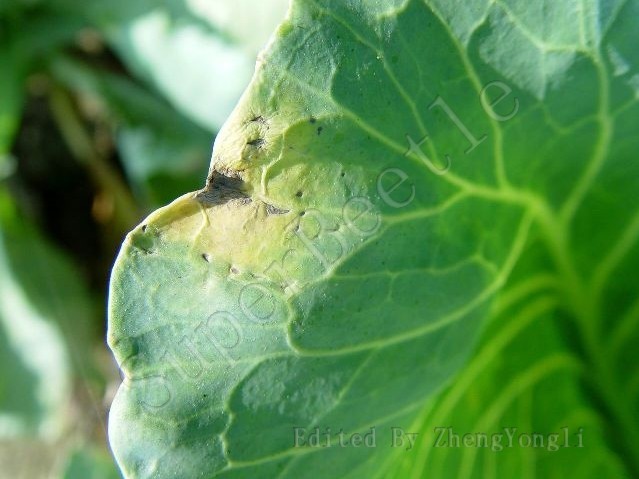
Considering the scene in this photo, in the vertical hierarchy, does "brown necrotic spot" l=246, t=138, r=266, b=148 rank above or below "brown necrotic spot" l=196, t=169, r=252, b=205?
above

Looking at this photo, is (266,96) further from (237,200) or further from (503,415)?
(503,415)

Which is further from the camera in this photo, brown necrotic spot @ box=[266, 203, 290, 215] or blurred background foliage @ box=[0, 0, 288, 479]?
blurred background foliage @ box=[0, 0, 288, 479]

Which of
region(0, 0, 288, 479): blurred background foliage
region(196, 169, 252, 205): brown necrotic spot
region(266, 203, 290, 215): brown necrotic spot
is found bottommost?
region(266, 203, 290, 215): brown necrotic spot

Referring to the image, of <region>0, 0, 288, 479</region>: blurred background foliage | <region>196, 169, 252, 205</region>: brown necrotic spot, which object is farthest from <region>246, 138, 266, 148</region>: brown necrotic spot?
<region>0, 0, 288, 479</region>: blurred background foliage

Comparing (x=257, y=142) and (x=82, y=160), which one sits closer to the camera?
(x=257, y=142)

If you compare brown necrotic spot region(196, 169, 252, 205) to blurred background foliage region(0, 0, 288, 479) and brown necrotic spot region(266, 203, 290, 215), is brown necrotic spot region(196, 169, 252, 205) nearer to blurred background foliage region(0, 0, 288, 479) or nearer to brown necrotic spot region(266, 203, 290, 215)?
brown necrotic spot region(266, 203, 290, 215)

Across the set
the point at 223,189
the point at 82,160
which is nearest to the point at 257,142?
the point at 223,189

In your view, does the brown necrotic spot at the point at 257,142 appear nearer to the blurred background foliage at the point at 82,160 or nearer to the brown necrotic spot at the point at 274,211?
the brown necrotic spot at the point at 274,211

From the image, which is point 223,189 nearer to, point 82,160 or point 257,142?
point 257,142
